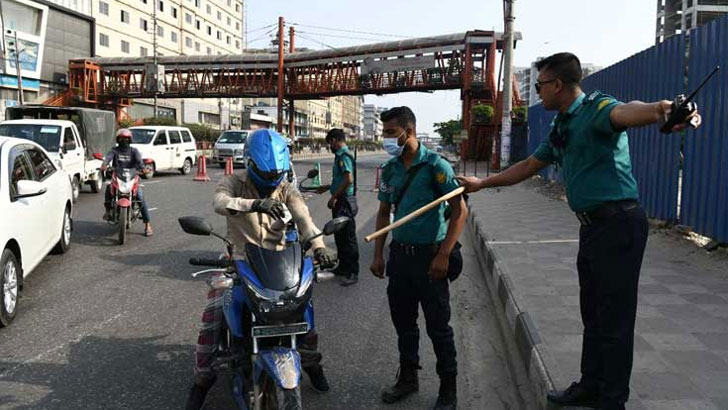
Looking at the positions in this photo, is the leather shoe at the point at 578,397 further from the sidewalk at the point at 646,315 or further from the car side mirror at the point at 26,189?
the car side mirror at the point at 26,189

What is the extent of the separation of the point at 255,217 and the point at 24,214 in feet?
11.1

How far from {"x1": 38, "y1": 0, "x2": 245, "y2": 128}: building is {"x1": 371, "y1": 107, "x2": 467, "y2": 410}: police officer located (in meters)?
48.6

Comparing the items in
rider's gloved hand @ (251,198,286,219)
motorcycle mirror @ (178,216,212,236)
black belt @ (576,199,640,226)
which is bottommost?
motorcycle mirror @ (178,216,212,236)

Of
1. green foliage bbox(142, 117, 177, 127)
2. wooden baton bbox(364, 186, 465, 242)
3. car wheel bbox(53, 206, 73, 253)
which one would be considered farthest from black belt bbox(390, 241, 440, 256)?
green foliage bbox(142, 117, 177, 127)

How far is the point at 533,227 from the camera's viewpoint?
32.7ft

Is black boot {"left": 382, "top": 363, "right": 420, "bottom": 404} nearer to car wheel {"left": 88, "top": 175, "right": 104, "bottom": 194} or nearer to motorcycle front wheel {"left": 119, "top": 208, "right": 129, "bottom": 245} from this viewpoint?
motorcycle front wheel {"left": 119, "top": 208, "right": 129, "bottom": 245}

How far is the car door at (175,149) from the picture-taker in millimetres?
20797

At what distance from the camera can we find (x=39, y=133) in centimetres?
1265

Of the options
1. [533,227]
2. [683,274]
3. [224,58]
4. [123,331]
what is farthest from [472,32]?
[123,331]

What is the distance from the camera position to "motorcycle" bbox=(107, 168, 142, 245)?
27.7 feet

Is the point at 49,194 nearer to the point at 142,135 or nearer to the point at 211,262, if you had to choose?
the point at 211,262

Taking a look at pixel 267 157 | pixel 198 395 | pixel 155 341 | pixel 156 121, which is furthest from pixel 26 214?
pixel 156 121

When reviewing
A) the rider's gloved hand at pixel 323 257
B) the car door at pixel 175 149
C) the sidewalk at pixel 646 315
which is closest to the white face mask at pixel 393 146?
the rider's gloved hand at pixel 323 257

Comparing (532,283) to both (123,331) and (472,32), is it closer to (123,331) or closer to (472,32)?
(123,331)
